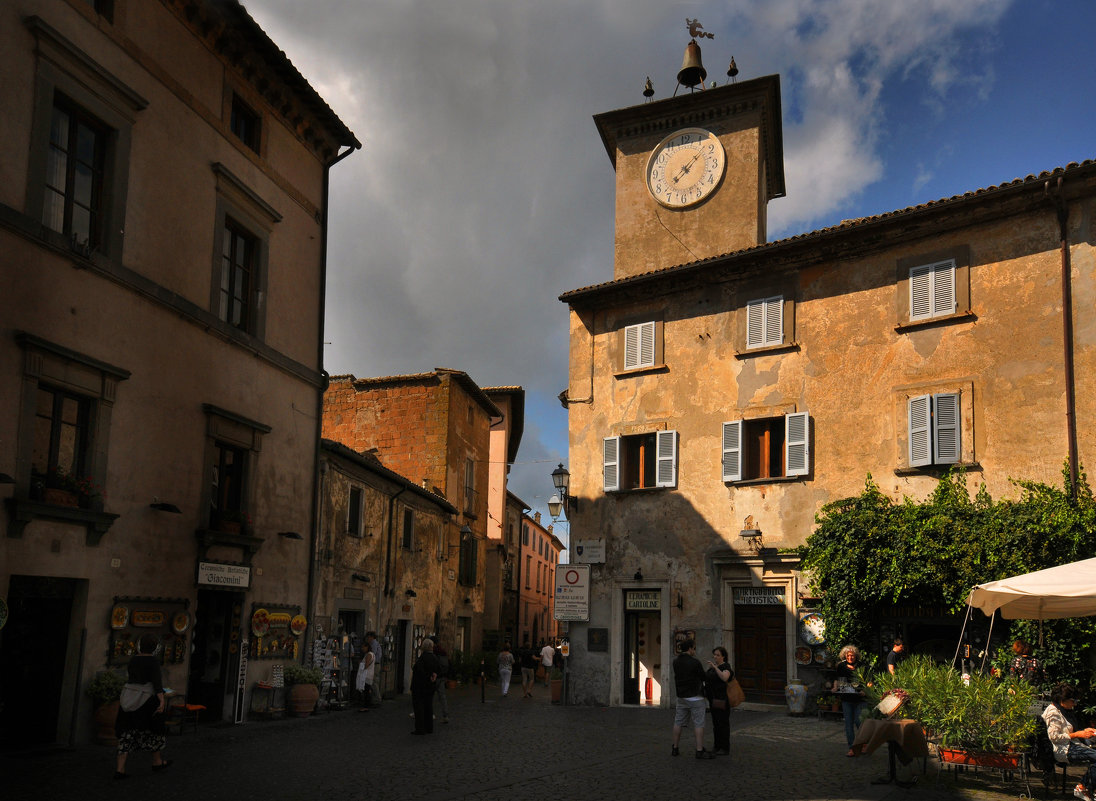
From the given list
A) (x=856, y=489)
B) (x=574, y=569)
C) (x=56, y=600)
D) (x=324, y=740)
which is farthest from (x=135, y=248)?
(x=856, y=489)

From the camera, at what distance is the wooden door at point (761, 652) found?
20.0 meters

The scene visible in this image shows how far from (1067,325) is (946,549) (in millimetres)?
4494

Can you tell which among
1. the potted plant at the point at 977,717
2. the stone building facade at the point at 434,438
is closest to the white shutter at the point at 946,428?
the potted plant at the point at 977,717

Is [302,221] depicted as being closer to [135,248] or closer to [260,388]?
[260,388]

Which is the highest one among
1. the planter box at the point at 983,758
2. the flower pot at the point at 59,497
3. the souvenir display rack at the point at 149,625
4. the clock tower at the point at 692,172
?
the clock tower at the point at 692,172

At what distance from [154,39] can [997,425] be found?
15.7 meters

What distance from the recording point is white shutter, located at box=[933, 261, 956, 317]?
1858 cm

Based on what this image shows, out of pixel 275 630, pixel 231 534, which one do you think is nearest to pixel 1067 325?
pixel 231 534

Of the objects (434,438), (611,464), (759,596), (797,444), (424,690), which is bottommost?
(424,690)

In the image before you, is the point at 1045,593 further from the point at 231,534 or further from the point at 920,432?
the point at 231,534

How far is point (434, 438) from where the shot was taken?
114 feet

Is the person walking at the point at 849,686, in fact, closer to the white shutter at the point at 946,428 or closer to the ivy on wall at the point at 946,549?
the ivy on wall at the point at 946,549

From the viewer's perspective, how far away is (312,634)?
19719mm

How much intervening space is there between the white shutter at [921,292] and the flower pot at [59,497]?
1517cm
